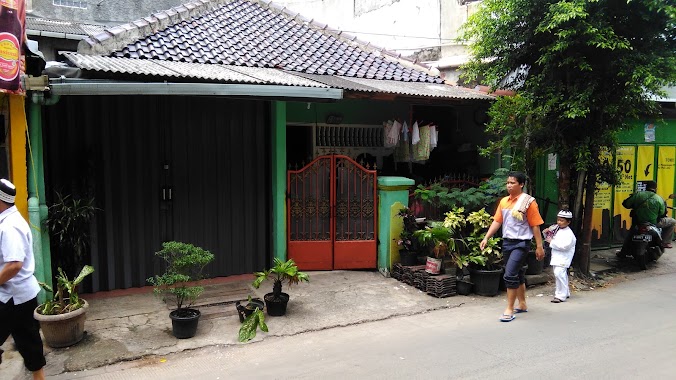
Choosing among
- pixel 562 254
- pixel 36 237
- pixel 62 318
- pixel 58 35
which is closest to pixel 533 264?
pixel 562 254

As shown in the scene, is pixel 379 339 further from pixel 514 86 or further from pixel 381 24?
pixel 381 24

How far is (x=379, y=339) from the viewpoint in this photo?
5484 mm

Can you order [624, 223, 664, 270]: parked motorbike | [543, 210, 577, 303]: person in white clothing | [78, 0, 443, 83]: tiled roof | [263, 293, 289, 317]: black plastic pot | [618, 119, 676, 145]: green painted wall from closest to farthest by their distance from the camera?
1. [263, 293, 289, 317]: black plastic pot
2. [543, 210, 577, 303]: person in white clothing
3. [78, 0, 443, 83]: tiled roof
4. [624, 223, 664, 270]: parked motorbike
5. [618, 119, 676, 145]: green painted wall

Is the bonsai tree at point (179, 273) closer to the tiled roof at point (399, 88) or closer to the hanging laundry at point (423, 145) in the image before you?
the tiled roof at point (399, 88)

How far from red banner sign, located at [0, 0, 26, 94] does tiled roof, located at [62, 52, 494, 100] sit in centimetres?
73

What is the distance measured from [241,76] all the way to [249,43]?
2.85 m

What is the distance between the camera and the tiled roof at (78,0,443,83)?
7.71 m

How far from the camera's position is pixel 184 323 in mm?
5344

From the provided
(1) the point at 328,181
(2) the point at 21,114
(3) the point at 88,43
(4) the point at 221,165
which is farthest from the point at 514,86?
(2) the point at 21,114

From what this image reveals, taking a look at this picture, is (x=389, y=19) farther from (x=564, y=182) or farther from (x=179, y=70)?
(x=179, y=70)

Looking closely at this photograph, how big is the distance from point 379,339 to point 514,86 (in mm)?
5444

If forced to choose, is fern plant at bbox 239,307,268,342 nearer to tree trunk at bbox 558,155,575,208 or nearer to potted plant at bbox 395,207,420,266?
potted plant at bbox 395,207,420,266

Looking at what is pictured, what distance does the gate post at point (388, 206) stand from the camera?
26.1 ft

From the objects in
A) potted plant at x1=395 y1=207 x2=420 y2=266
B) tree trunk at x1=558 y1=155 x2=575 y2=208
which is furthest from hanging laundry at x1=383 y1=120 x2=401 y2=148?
tree trunk at x1=558 y1=155 x2=575 y2=208
